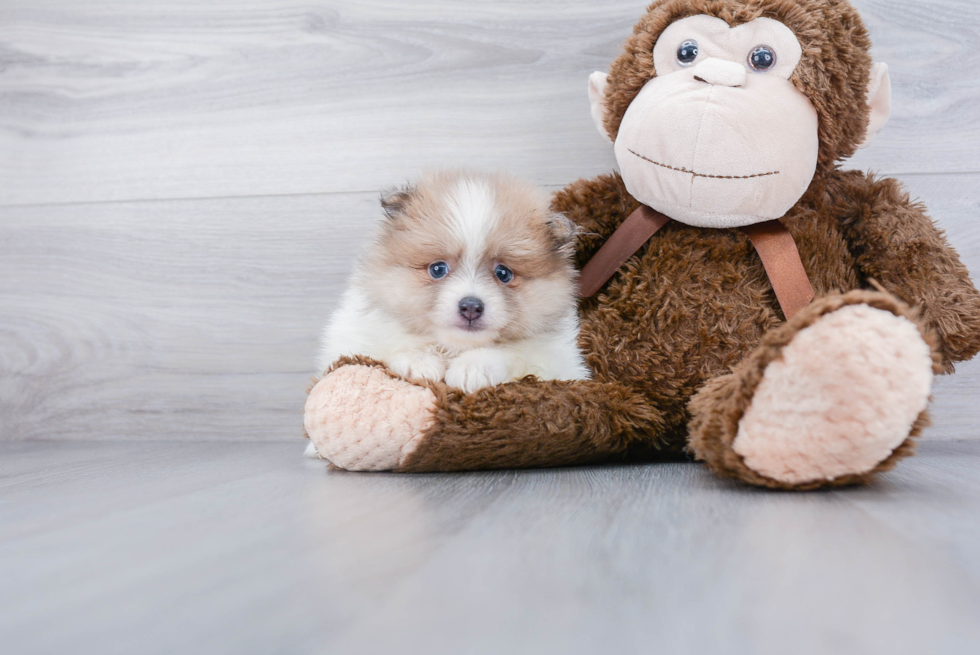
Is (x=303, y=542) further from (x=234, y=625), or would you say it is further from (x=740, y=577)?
(x=740, y=577)

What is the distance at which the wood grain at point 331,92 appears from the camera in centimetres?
147

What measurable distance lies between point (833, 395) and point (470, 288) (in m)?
0.53

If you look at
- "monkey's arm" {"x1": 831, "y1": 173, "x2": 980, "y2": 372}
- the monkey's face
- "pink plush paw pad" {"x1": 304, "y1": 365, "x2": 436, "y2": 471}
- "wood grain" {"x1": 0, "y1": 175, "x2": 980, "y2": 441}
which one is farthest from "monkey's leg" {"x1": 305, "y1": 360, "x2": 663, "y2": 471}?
"wood grain" {"x1": 0, "y1": 175, "x2": 980, "y2": 441}

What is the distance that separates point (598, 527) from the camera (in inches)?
27.6

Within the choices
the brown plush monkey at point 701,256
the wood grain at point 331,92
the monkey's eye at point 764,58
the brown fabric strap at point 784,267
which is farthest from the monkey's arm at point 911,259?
the wood grain at point 331,92

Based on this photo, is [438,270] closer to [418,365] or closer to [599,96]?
[418,365]

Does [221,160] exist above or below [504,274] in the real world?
above

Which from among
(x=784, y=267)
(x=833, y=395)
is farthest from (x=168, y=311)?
(x=833, y=395)

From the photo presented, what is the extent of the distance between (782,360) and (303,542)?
0.53 meters

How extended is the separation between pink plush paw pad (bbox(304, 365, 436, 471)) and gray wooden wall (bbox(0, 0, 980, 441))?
→ 1.96 ft

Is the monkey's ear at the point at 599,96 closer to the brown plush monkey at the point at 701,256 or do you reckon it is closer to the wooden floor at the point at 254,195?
the brown plush monkey at the point at 701,256

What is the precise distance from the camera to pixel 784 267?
108cm

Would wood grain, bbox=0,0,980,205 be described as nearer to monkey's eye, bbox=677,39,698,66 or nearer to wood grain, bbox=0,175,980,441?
wood grain, bbox=0,175,980,441

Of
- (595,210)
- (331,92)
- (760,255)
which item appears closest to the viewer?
(760,255)
